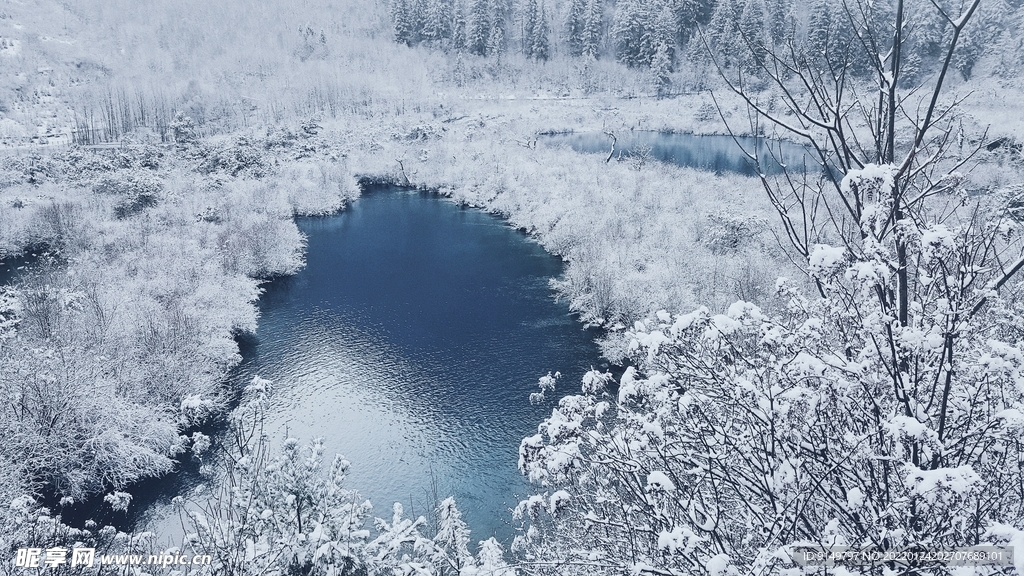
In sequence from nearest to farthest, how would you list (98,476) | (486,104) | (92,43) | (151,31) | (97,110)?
(98,476) → (97,110) → (486,104) → (92,43) → (151,31)

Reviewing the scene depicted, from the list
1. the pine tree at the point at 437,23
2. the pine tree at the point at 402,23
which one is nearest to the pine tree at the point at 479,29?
the pine tree at the point at 437,23

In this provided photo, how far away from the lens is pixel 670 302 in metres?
24.9

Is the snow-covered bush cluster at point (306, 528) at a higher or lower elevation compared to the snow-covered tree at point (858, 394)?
lower

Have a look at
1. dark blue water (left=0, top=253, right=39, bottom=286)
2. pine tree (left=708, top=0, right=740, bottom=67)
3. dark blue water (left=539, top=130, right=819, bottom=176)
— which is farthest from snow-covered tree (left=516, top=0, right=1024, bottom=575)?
dark blue water (left=539, top=130, right=819, bottom=176)

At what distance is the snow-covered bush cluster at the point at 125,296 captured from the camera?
1562cm

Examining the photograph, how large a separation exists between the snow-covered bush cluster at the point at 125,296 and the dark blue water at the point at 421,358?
2.35 metres

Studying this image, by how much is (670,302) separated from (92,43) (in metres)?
124

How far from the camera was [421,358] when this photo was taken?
23766 mm

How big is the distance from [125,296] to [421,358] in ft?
45.2

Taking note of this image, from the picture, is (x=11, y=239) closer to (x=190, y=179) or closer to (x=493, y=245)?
(x=190, y=179)

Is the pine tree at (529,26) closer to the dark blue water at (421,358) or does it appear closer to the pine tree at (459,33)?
the pine tree at (459,33)

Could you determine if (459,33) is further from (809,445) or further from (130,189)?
(809,445)

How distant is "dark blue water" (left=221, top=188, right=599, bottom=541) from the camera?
17.5 metres

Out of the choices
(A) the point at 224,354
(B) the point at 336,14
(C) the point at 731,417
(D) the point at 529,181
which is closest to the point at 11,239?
(A) the point at 224,354
